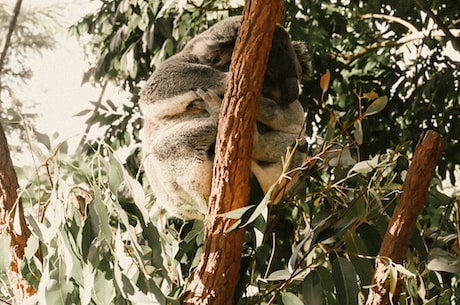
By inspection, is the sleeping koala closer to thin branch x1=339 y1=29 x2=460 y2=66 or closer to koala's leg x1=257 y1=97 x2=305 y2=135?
koala's leg x1=257 y1=97 x2=305 y2=135

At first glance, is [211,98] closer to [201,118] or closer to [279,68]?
[201,118]

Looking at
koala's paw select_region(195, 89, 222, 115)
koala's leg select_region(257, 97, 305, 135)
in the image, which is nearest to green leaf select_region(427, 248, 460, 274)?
koala's leg select_region(257, 97, 305, 135)

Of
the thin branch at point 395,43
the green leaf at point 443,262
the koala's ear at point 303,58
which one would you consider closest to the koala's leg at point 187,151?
the koala's ear at point 303,58

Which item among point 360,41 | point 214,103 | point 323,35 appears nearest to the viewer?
point 214,103

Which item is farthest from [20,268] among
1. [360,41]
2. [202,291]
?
Answer: [360,41]

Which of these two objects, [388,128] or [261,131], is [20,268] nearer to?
[261,131]

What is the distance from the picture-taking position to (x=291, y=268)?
51.8 inches

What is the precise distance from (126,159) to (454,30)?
137cm

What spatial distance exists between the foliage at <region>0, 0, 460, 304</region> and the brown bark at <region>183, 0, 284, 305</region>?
6cm

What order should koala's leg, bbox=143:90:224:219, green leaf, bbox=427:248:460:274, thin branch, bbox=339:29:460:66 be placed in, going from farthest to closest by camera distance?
thin branch, bbox=339:29:460:66
koala's leg, bbox=143:90:224:219
green leaf, bbox=427:248:460:274

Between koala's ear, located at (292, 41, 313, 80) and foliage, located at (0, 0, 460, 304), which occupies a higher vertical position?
koala's ear, located at (292, 41, 313, 80)

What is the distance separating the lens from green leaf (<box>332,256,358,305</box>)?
1342mm

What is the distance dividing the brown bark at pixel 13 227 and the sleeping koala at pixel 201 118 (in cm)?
30

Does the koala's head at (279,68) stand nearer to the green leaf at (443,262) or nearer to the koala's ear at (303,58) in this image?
the koala's ear at (303,58)
